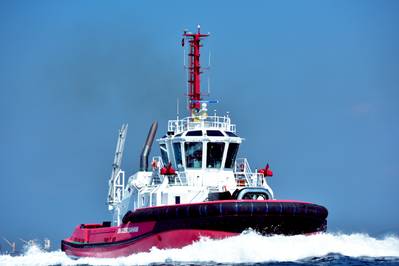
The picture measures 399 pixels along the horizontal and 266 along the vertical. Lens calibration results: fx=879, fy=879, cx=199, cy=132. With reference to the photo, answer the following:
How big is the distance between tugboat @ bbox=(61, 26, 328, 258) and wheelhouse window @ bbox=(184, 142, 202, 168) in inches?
1.6

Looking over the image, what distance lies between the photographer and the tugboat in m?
31.6

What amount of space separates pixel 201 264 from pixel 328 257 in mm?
4893

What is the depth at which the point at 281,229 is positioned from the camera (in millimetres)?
32062

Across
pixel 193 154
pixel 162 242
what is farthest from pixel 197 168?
pixel 162 242

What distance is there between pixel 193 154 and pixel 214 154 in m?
0.86

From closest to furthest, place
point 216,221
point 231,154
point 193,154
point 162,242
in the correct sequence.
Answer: point 216,221 < point 162,242 < point 193,154 < point 231,154

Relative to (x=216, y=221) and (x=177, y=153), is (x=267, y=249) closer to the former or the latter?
(x=216, y=221)

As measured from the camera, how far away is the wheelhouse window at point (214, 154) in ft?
118

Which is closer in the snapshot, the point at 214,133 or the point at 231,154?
the point at 214,133

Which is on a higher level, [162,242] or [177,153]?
[177,153]

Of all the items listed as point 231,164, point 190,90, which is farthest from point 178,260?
point 190,90

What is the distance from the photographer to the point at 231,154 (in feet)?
120

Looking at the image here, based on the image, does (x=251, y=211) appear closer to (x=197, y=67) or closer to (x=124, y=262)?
(x=124, y=262)

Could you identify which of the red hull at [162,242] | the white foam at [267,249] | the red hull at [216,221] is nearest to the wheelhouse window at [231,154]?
the red hull at [216,221]
